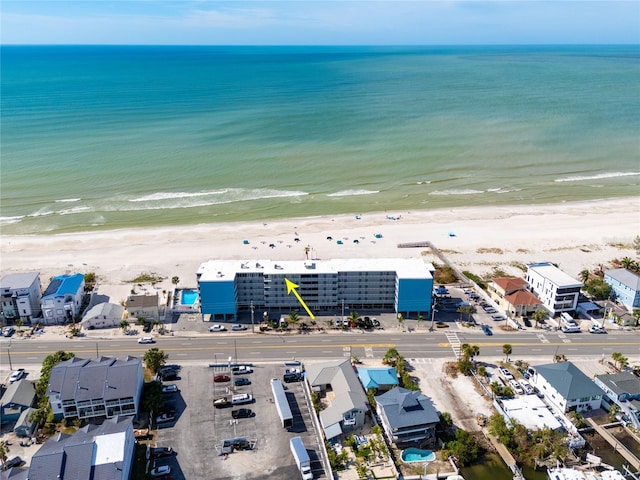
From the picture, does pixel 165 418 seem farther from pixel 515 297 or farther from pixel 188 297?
pixel 515 297

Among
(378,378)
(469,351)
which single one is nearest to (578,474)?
(469,351)

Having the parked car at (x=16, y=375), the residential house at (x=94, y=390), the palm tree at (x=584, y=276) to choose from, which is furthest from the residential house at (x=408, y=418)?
the palm tree at (x=584, y=276)

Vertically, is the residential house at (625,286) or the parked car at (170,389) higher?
the residential house at (625,286)

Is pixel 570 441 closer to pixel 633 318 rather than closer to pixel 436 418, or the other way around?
pixel 436 418

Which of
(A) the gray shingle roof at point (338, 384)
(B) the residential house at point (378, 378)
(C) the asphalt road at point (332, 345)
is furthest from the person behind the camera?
(C) the asphalt road at point (332, 345)

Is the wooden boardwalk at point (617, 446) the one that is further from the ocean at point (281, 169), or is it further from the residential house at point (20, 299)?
the ocean at point (281, 169)

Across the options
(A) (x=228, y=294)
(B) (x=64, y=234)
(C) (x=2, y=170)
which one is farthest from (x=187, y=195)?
(A) (x=228, y=294)

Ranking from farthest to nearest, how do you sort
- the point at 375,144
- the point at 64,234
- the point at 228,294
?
1. the point at 375,144
2. the point at 64,234
3. the point at 228,294
